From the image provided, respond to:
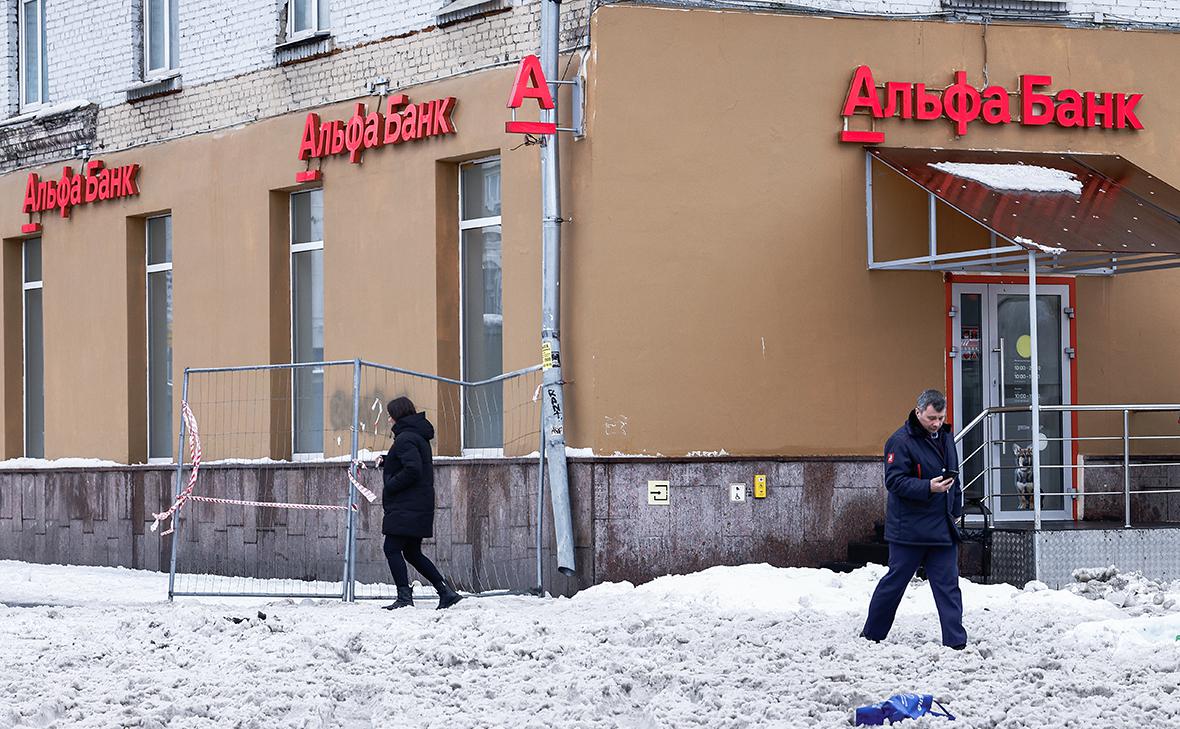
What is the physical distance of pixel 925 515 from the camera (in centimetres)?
1159

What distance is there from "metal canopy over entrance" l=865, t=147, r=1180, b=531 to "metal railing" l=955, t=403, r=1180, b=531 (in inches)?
10.7

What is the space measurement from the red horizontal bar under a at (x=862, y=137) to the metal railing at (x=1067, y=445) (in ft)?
8.12

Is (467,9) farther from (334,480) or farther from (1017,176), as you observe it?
(1017,176)

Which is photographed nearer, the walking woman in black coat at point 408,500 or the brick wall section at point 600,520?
the walking woman in black coat at point 408,500

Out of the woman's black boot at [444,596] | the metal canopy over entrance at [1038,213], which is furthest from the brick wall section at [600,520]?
the metal canopy over entrance at [1038,213]

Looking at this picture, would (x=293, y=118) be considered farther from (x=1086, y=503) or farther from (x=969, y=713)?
(x=969, y=713)

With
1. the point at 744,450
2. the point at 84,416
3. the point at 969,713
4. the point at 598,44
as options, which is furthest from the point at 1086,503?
the point at 84,416

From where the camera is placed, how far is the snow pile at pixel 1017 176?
15.7 m

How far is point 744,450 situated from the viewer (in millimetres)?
15688

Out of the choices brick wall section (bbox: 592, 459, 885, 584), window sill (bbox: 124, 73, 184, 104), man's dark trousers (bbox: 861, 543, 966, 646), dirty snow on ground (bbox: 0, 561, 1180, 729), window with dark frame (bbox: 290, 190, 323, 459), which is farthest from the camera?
window sill (bbox: 124, 73, 184, 104)

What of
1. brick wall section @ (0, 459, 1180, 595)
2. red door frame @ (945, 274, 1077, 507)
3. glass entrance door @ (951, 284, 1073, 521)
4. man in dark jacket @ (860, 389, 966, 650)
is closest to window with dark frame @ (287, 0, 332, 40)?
brick wall section @ (0, 459, 1180, 595)

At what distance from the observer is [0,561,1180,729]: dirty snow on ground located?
9.68m

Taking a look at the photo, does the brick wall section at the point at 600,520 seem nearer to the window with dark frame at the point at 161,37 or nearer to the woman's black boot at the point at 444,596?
the woman's black boot at the point at 444,596

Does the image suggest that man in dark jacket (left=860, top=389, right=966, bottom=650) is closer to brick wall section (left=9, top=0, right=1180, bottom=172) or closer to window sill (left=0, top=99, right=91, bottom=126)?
brick wall section (left=9, top=0, right=1180, bottom=172)
